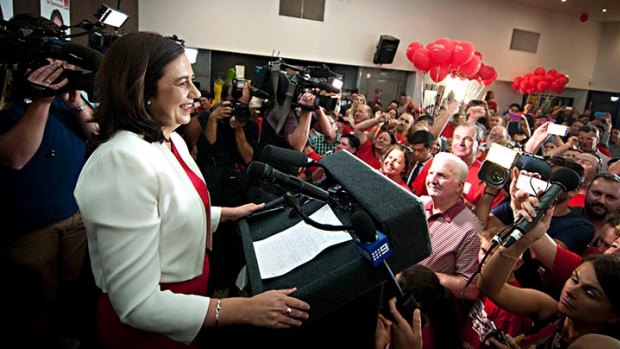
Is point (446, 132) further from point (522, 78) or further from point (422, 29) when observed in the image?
point (522, 78)

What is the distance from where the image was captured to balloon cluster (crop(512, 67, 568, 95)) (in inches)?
383

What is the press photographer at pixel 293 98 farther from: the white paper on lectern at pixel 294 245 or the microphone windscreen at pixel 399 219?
the microphone windscreen at pixel 399 219

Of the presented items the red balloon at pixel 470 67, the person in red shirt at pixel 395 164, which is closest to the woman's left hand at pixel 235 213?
the person in red shirt at pixel 395 164

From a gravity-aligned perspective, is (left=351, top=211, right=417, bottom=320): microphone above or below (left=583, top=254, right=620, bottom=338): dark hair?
above

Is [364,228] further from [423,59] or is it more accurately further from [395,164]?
[423,59]

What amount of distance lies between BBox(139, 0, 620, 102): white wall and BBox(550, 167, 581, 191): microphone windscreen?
25.1 feet

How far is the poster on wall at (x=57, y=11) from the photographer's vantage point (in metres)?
3.14

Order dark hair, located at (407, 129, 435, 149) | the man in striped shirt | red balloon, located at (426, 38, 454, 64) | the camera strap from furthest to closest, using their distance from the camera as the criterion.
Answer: red balloon, located at (426, 38, 454, 64) → dark hair, located at (407, 129, 435, 149) → the camera strap → the man in striped shirt

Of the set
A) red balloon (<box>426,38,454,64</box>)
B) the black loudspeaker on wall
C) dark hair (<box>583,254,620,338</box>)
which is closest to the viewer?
dark hair (<box>583,254,620,338</box>)

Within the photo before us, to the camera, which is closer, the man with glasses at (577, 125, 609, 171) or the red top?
the red top

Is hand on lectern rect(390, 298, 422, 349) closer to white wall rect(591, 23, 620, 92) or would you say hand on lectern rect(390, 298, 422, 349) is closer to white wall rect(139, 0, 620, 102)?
white wall rect(139, 0, 620, 102)

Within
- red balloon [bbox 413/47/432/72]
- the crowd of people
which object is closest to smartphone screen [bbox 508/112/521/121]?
red balloon [bbox 413/47/432/72]

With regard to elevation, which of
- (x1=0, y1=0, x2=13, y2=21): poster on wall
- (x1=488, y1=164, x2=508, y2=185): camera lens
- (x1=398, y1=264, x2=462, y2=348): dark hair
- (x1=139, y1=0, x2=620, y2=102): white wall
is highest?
(x1=139, y1=0, x2=620, y2=102): white wall

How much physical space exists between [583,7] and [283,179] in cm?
1272
